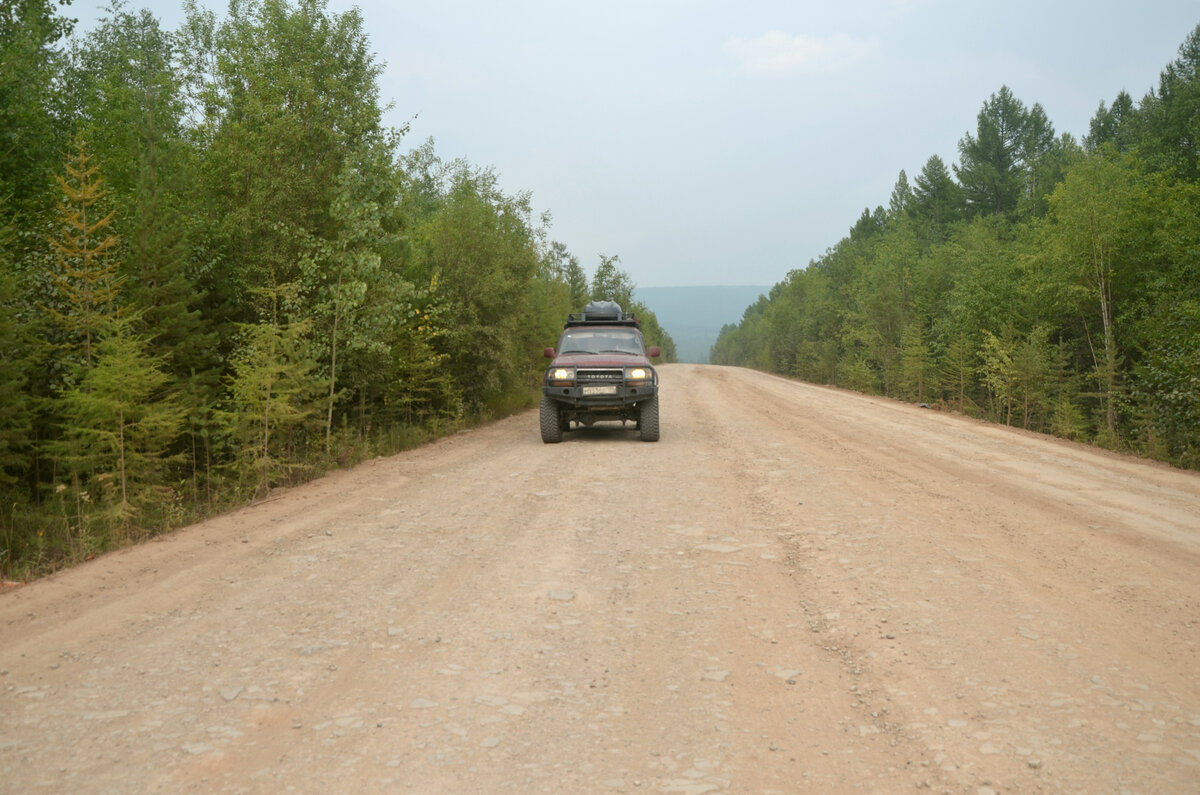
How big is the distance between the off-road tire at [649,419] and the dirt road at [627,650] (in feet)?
16.1

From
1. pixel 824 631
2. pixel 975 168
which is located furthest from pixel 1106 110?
pixel 824 631

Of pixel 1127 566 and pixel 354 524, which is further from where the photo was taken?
pixel 354 524

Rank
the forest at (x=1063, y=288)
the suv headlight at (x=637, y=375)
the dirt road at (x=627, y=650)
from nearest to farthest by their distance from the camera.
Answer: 1. the dirt road at (x=627, y=650)
2. the suv headlight at (x=637, y=375)
3. the forest at (x=1063, y=288)

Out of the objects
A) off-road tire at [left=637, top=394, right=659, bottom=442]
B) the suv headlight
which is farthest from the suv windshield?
off-road tire at [left=637, top=394, right=659, bottom=442]

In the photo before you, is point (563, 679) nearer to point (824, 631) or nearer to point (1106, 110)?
point (824, 631)

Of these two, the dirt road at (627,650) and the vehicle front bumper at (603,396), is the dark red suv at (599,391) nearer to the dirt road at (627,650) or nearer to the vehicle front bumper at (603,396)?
the vehicle front bumper at (603,396)

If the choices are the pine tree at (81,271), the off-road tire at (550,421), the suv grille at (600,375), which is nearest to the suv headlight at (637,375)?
the suv grille at (600,375)

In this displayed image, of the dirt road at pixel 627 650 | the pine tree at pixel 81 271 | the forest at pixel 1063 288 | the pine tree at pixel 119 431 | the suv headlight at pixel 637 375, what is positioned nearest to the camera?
the dirt road at pixel 627 650

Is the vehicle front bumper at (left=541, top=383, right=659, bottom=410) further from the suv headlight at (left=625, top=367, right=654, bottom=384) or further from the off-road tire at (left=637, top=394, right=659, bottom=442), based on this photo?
→ the off-road tire at (left=637, top=394, right=659, bottom=442)

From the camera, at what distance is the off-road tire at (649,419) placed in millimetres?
12820

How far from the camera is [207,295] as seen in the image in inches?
454

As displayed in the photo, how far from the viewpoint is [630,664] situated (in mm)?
3910

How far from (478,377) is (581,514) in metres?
10.6

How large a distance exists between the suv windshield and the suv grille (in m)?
1.32
